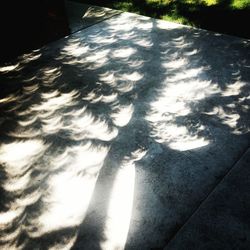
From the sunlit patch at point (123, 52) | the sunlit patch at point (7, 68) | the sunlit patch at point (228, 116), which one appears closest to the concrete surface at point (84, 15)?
the sunlit patch at point (123, 52)

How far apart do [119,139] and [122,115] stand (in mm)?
536

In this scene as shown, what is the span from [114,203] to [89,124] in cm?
142

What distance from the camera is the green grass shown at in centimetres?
624

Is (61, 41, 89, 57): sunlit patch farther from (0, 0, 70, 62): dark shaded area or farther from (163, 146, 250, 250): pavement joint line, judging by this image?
(163, 146, 250, 250): pavement joint line

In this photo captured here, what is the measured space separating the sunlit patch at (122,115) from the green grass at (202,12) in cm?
342

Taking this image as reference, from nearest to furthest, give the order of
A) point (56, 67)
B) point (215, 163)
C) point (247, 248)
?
point (247, 248) < point (215, 163) < point (56, 67)

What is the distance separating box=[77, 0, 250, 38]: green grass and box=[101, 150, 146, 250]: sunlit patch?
436 centimetres

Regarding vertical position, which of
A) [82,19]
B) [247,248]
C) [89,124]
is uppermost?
[82,19]

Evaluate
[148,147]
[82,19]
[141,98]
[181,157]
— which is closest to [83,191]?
[148,147]

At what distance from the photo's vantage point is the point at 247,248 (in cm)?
236

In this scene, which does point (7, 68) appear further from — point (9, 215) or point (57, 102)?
point (9, 215)

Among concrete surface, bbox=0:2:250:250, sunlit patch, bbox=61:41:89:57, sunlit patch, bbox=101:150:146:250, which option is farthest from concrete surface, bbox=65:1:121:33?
sunlit patch, bbox=101:150:146:250

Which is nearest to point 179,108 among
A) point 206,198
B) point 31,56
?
point 206,198

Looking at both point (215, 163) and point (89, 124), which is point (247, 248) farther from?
point (89, 124)
